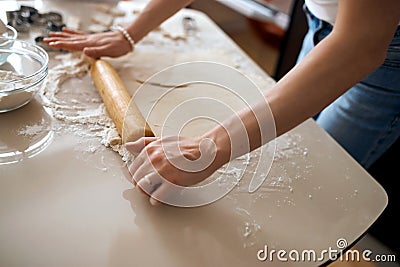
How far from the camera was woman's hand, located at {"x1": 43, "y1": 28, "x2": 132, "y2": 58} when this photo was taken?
97 centimetres

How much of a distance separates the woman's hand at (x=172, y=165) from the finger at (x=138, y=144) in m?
0.03

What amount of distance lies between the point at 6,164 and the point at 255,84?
62cm

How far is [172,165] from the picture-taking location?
0.65 m

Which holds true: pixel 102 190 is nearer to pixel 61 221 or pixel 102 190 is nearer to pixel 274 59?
pixel 61 221

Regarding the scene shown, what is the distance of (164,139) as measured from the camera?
26.9 inches

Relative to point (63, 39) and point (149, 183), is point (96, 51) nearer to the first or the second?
point (63, 39)

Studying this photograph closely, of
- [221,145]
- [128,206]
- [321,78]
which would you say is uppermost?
[321,78]

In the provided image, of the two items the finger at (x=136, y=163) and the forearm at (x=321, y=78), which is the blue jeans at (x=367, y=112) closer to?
the forearm at (x=321, y=78)

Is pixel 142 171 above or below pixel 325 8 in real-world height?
below

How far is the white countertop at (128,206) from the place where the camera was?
1.99 ft

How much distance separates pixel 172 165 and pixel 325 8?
47 cm

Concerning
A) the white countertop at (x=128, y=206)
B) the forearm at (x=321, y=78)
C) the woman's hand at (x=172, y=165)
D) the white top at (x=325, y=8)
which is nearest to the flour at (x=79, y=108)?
the white countertop at (x=128, y=206)

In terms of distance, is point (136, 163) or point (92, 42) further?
point (92, 42)

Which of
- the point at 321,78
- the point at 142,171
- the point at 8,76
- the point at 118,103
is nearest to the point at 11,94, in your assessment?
the point at 8,76
